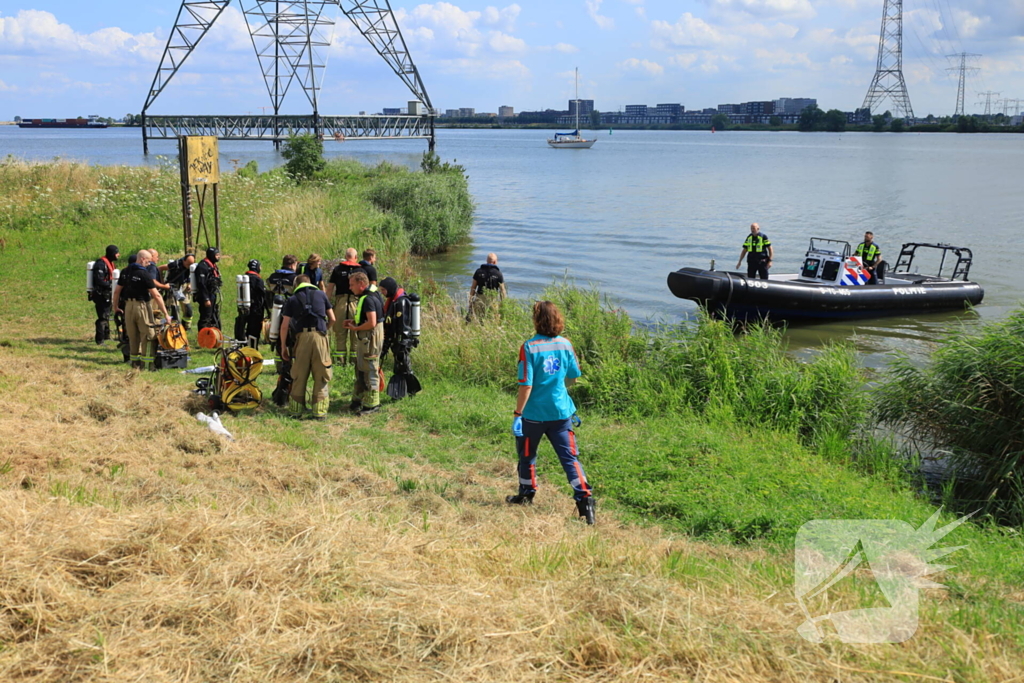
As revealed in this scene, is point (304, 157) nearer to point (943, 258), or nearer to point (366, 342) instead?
point (943, 258)

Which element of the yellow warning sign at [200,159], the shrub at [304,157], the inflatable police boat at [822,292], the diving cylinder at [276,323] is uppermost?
the shrub at [304,157]

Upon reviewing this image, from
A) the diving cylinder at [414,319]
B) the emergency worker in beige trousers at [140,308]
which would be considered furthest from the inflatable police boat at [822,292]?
the emergency worker in beige trousers at [140,308]

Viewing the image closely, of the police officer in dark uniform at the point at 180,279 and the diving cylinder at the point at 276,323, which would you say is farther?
the police officer in dark uniform at the point at 180,279

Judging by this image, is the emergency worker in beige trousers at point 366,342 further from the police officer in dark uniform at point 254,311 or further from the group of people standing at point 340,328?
the police officer in dark uniform at point 254,311

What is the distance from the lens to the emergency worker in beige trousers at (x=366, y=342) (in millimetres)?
8195

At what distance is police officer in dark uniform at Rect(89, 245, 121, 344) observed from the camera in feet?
34.4

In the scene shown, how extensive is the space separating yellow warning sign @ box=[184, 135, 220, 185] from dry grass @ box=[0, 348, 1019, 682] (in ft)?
31.9

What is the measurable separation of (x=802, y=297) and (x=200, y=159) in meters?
11.7

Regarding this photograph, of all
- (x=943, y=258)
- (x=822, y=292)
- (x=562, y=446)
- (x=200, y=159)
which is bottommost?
(x=822, y=292)

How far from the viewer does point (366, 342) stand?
27.4 ft

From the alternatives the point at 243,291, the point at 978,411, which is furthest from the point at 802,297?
the point at 243,291

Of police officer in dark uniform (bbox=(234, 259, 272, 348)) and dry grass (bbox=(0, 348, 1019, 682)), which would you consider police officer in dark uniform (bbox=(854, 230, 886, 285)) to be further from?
dry grass (bbox=(0, 348, 1019, 682))

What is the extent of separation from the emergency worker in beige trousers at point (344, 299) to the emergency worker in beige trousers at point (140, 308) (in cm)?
203

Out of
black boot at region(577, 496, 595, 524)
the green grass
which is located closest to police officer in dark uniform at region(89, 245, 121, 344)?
black boot at region(577, 496, 595, 524)
